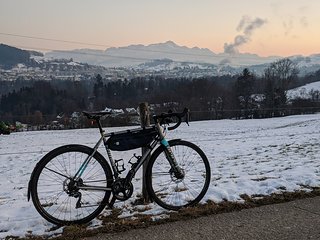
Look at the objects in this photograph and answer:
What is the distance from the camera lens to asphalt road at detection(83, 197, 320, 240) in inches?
147

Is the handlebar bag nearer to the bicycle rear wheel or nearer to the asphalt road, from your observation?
the bicycle rear wheel

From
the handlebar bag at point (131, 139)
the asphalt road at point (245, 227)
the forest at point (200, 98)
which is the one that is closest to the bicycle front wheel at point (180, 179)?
the handlebar bag at point (131, 139)

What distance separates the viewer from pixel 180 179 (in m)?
4.74

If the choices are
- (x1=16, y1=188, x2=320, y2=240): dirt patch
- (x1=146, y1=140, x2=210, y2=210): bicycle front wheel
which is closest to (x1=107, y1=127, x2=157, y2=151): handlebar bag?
(x1=146, y1=140, x2=210, y2=210): bicycle front wheel

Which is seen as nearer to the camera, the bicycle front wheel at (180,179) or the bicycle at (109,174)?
the bicycle at (109,174)

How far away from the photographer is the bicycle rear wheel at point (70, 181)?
4082 millimetres

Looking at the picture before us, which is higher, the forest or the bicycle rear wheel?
the bicycle rear wheel

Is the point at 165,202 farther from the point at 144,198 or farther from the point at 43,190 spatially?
the point at 43,190

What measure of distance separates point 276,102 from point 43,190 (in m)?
77.1

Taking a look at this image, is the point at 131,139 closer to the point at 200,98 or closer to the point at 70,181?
the point at 70,181

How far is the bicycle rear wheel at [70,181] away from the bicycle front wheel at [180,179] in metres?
0.56

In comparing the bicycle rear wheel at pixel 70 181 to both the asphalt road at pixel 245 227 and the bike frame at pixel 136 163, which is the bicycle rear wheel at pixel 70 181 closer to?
the bike frame at pixel 136 163

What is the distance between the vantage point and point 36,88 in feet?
326

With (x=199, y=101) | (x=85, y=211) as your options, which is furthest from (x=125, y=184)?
(x=199, y=101)
